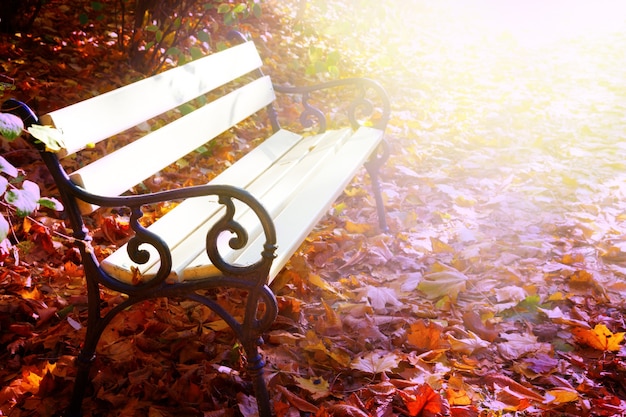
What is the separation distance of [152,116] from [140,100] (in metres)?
0.08

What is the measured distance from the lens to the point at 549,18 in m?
11.2

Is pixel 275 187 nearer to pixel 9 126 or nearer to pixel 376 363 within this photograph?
pixel 376 363

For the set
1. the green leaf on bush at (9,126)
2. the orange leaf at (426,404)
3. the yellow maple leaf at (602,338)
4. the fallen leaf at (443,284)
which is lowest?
the fallen leaf at (443,284)

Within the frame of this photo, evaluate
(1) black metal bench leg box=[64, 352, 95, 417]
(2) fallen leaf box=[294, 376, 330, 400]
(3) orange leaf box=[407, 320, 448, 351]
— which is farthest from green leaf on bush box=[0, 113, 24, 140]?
(3) orange leaf box=[407, 320, 448, 351]

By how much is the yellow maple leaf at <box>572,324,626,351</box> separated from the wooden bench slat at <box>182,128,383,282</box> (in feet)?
3.93

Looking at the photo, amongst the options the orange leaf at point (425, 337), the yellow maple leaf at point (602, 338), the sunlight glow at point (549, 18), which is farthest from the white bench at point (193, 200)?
the sunlight glow at point (549, 18)

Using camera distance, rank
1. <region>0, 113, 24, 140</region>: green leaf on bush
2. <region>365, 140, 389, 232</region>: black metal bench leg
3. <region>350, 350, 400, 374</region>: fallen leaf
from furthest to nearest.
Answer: <region>365, 140, 389, 232</region>: black metal bench leg → <region>350, 350, 400, 374</region>: fallen leaf → <region>0, 113, 24, 140</region>: green leaf on bush

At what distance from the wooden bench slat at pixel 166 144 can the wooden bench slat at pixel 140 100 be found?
0.28ft

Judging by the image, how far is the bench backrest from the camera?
2027 millimetres

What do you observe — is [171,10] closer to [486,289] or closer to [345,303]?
[345,303]

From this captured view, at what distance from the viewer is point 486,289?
9.59 feet

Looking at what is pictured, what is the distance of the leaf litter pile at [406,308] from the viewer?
2.14 m

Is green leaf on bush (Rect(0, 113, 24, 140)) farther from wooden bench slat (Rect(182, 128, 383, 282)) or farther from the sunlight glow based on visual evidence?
the sunlight glow

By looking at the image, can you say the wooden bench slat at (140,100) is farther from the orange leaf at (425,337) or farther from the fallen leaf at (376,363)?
the orange leaf at (425,337)
